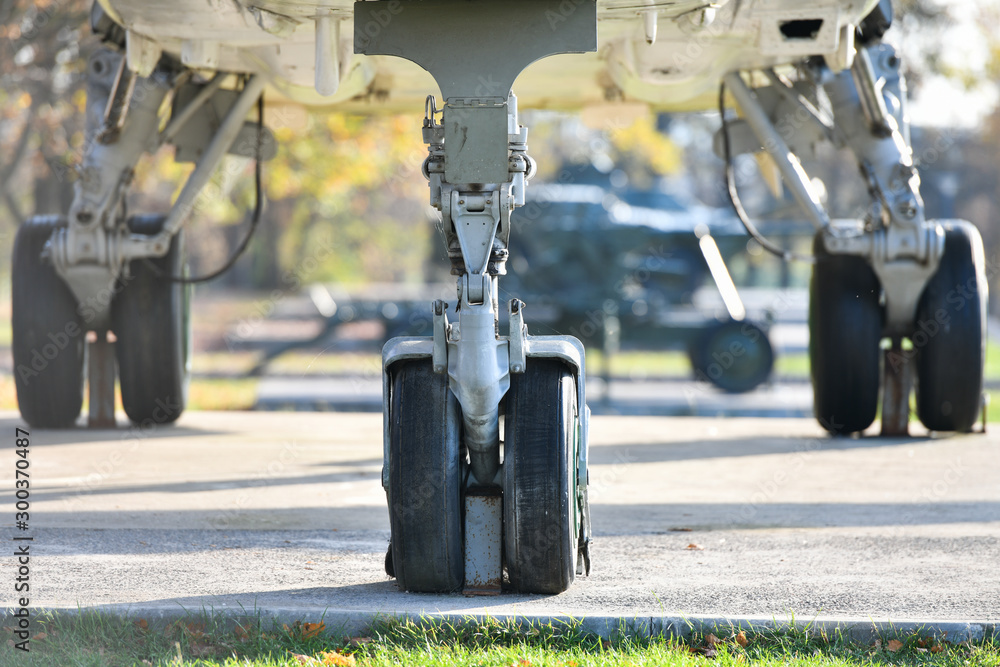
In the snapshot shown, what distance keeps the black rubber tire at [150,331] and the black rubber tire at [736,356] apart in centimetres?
915

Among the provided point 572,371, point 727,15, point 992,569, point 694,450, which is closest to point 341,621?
point 572,371

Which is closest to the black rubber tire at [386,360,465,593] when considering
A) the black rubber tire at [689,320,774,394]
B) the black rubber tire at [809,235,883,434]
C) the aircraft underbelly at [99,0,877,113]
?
the aircraft underbelly at [99,0,877,113]

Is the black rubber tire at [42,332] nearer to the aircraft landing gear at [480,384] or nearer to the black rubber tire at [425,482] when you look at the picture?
the aircraft landing gear at [480,384]

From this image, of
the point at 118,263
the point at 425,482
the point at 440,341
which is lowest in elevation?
the point at 425,482

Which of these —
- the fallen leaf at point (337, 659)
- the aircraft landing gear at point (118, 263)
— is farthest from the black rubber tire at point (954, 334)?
the fallen leaf at point (337, 659)

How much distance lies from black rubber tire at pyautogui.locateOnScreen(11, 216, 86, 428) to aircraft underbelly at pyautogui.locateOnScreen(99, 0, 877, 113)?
1946 millimetres

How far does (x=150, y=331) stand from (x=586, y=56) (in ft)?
10.8

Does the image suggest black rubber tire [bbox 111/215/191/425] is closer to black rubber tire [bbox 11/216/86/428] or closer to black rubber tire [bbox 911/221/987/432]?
black rubber tire [bbox 11/216/86/428]

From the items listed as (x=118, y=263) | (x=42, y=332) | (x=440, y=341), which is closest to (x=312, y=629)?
(x=440, y=341)

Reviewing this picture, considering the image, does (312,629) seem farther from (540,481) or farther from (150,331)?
(150,331)

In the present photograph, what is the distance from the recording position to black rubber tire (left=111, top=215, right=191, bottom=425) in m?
7.46

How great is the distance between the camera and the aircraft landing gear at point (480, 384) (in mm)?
3602

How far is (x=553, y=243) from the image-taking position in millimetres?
19031

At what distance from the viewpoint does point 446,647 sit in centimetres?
316
